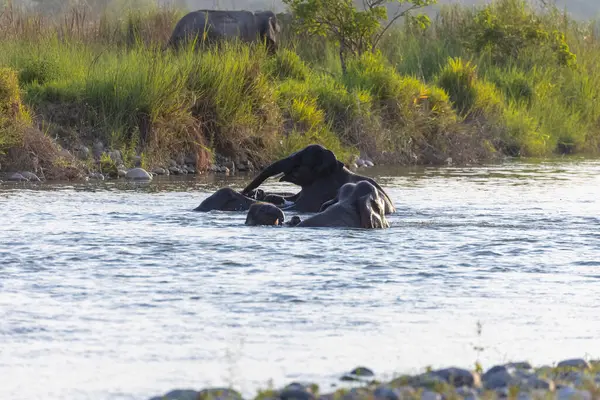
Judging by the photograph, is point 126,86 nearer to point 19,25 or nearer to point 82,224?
point 19,25

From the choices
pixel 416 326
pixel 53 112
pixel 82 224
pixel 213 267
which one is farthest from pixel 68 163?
pixel 416 326

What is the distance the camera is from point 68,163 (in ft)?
45.3

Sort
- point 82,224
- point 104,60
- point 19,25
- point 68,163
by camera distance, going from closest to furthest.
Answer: point 82,224 < point 68,163 < point 104,60 < point 19,25

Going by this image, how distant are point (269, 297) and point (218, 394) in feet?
6.49

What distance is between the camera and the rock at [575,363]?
438 cm

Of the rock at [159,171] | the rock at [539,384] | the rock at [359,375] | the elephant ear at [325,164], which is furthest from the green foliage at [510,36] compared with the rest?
the rock at [539,384]

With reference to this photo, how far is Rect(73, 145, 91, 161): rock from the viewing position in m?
14.4

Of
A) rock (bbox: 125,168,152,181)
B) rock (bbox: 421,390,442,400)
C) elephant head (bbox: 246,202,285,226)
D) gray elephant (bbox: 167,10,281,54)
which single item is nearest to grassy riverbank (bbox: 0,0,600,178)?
rock (bbox: 125,168,152,181)

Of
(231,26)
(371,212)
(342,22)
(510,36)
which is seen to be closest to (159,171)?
(371,212)

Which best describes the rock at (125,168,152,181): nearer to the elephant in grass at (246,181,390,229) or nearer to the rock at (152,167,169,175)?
the rock at (152,167,169,175)

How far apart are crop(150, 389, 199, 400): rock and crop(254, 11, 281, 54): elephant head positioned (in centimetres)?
1762

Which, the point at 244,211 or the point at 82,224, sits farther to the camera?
the point at 244,211

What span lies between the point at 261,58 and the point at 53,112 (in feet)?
11.8

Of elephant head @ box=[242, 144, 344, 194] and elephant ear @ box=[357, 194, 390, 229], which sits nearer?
Result: elephant ear @ box=[357, 194, 390, 229]
